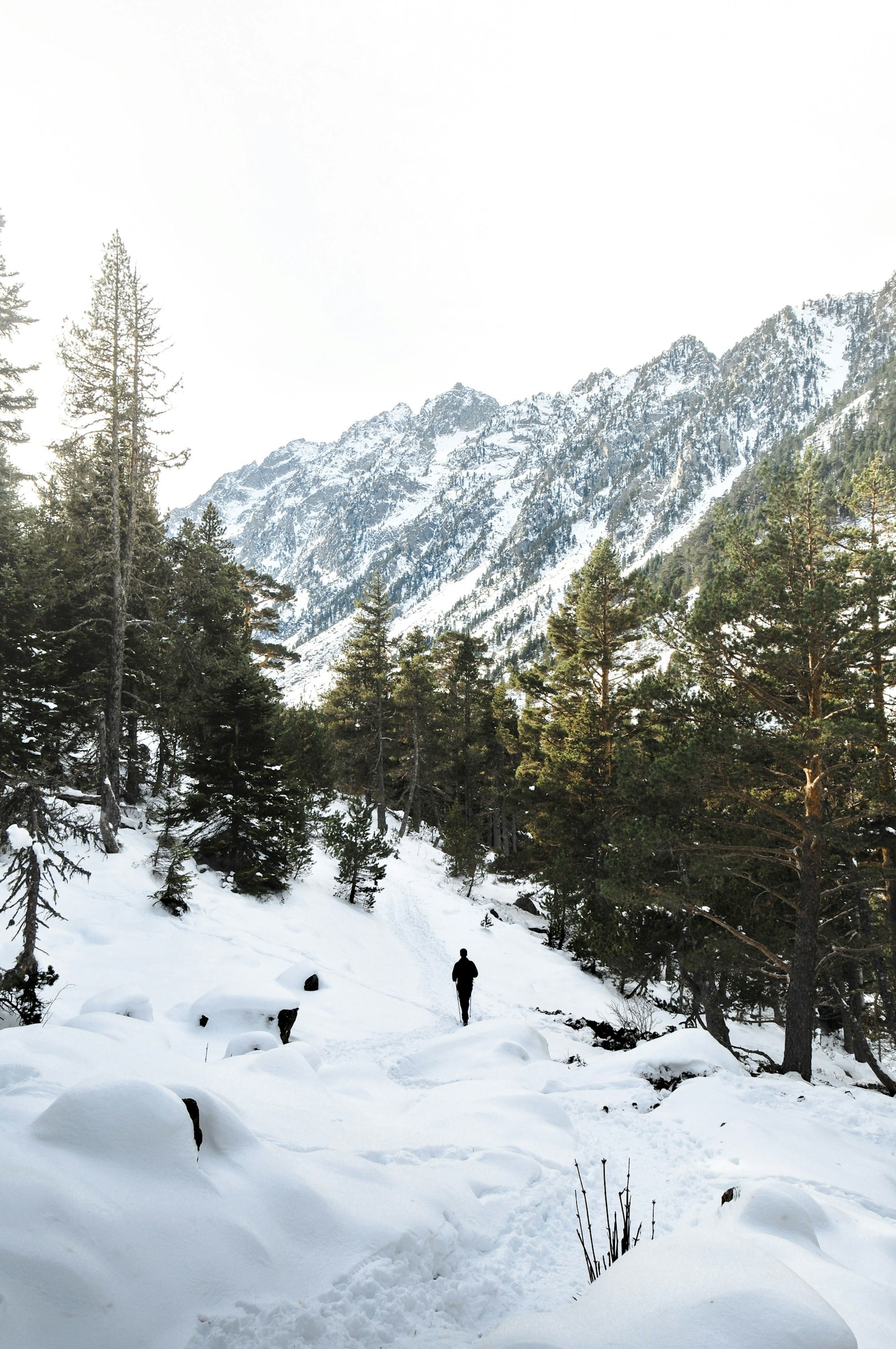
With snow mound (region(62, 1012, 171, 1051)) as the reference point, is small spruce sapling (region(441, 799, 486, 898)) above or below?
below

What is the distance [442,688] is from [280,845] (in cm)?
2247

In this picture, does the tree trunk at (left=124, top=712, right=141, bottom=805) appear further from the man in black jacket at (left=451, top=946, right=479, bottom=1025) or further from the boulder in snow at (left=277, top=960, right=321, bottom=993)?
the man in black jacket at (left=451, top=946, right=479, bottom=1025)

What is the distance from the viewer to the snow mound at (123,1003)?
7340 mm

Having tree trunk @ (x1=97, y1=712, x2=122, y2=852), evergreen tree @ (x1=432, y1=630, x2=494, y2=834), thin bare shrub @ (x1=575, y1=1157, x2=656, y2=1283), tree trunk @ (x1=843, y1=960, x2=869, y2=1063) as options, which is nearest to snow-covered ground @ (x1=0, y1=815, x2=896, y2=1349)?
thin bare shrub @ (x1=575, y1=1157, x2=656, y2=1283)

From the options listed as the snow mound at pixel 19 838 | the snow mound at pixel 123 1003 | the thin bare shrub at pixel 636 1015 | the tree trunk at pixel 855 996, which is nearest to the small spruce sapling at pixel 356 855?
the thin bare shrub at pixel 636 1015

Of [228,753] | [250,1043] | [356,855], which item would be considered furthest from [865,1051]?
[228,753]

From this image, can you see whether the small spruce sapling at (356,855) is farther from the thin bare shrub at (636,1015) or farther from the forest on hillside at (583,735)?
the thin bare shrub at (636,1015)

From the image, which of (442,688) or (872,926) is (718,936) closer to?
(872,926)

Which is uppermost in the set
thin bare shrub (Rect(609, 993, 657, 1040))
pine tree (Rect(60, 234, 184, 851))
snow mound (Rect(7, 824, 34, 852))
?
pine tree (Rect(60, 234, 184, 851))

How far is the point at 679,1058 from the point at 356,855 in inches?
469

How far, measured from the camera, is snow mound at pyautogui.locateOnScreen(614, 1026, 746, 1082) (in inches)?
340

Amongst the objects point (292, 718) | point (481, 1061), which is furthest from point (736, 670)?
point (292, 718)

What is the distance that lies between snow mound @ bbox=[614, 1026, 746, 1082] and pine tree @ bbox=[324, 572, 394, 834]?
2339cm

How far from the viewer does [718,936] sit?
14102 millimetres
